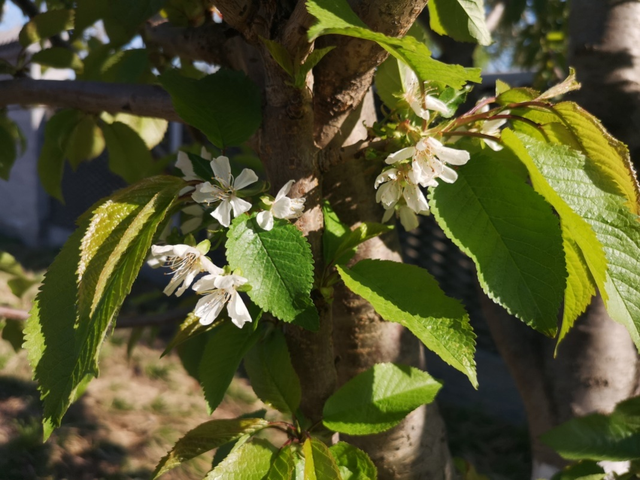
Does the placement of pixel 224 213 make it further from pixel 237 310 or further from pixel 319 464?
pixel 319 464

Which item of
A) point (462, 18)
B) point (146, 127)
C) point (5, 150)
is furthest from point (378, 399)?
point (5, 150)

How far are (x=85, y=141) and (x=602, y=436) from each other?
0.90m

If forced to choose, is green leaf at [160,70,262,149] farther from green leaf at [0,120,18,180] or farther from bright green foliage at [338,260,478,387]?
green leaf at [0,120,18,180]

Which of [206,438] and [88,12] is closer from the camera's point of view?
[206,438]

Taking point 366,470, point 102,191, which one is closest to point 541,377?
point 366,470

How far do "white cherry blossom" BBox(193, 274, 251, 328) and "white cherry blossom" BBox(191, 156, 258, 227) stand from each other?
0.16 feet

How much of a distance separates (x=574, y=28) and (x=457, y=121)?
0.58m

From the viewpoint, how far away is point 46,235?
4930 millimetres

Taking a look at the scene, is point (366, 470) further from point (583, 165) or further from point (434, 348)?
point (583, 165)

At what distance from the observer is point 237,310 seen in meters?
→ 0.46

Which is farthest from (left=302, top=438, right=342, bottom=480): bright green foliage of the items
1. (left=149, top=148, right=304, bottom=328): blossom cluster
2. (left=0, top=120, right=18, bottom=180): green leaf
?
(left=0, top=120, right=18, bottom=180): green leaf

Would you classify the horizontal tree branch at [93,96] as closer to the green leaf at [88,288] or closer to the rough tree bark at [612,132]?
the green leaf at [88,288]

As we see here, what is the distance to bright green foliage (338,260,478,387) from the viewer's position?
16.2 inches

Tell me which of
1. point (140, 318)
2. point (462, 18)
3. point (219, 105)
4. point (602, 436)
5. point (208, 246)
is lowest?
point (140, 318)
